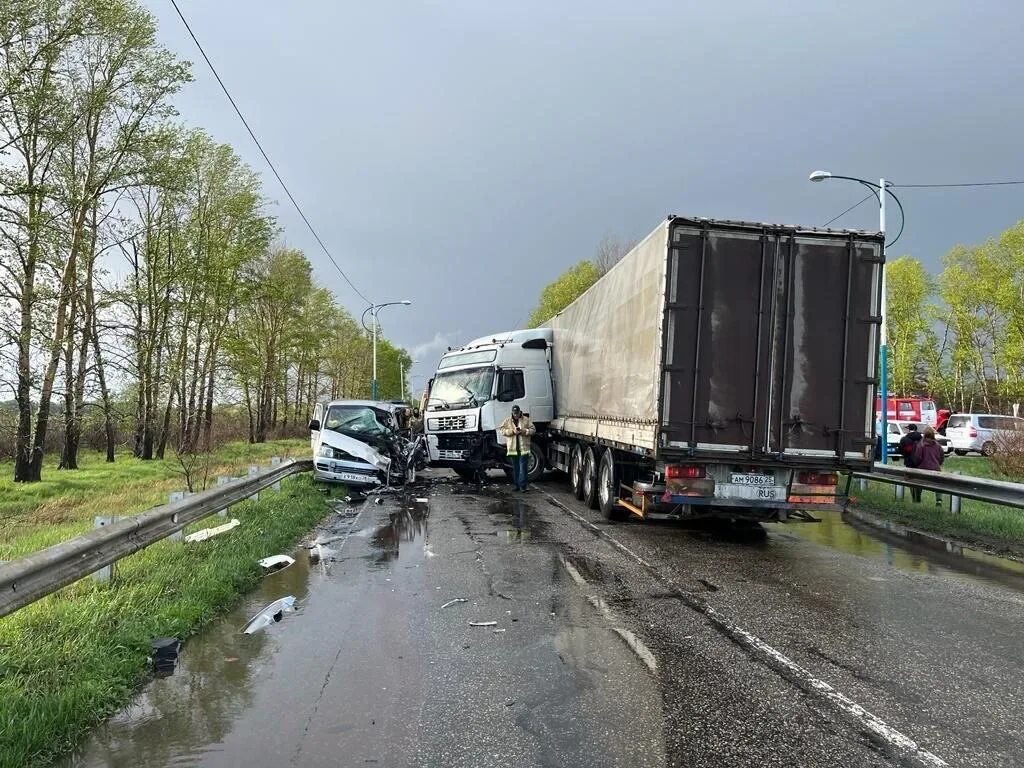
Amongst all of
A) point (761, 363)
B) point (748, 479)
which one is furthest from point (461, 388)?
point (761, 363)

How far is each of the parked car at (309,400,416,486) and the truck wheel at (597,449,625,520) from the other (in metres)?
5.23

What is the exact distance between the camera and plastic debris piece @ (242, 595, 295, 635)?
5711 millimetres

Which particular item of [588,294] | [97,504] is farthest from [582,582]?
[97,504]

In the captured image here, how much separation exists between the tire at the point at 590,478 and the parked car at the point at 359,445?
172 inches

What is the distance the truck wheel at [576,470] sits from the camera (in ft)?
45.9

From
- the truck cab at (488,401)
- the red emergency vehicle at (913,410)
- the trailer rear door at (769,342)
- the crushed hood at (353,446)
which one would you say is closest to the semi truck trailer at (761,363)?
the trailer rear door at (769,342)

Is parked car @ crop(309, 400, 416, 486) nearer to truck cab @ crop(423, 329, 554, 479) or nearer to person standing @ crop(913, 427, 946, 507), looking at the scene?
truck cab @ crop(423, 329, 554, 479)

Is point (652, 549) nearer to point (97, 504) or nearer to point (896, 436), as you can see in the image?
point (97, 504)

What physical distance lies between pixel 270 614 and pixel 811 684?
13.4 ft

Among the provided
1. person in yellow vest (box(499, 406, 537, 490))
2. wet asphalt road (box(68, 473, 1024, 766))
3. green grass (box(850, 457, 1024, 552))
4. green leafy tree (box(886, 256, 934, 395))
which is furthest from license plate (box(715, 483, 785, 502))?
green leafy tree (box(886, 256, 934, 395))

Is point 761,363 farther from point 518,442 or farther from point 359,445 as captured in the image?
point 359,445

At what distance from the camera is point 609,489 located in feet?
37.6

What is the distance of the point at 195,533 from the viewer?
8.84 metres

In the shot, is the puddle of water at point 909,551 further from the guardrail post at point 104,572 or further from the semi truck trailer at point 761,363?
the guardrail post at point 104,572
